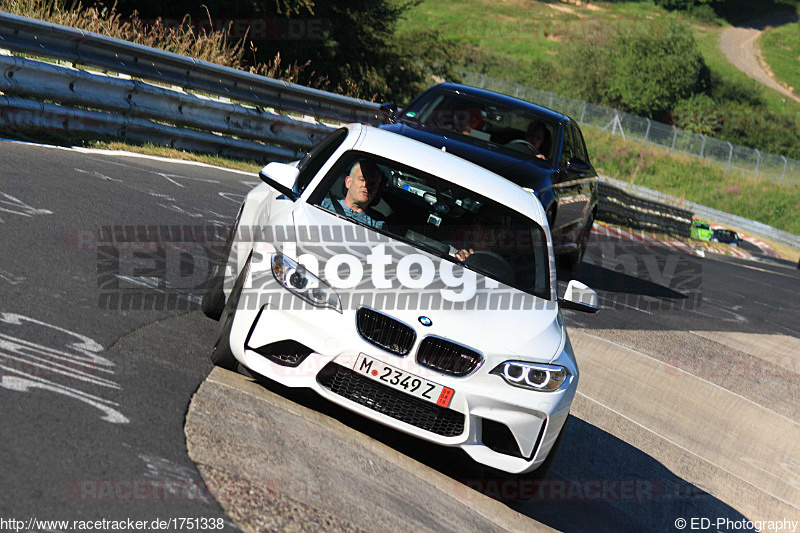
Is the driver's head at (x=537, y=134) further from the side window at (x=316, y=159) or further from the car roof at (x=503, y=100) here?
the side window at (x=316, y=159)

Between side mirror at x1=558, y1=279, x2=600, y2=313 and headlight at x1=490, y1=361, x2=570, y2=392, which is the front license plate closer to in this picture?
headlight at x1=490, y1=361, x2=570, y2=392

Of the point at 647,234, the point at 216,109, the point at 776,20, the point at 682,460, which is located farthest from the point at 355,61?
the point at 776,20

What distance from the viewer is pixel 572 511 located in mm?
6004

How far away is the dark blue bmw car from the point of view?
31.4 ft

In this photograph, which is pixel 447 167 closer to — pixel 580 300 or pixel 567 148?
pixel 580 300

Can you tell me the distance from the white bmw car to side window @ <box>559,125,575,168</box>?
448cm

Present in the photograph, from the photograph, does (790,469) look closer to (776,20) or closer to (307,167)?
(307,167)

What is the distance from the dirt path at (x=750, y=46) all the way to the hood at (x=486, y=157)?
94250mm

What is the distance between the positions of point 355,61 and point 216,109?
39.9ft

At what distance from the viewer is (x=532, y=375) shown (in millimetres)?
5305

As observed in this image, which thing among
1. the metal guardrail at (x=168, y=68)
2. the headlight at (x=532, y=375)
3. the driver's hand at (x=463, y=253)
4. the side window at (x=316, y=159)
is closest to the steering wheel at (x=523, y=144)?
the metal guardrail at (x=168, y=68)

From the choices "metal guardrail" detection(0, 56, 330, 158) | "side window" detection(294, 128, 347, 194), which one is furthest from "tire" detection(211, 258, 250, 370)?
"metal guardrail" detection(0, 56, 330, 158)

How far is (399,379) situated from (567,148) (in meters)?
6.52

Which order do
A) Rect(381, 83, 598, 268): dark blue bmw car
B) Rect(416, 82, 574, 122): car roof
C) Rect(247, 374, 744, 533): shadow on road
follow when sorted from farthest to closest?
Rect(416, 82, 574, 122): car roof, Rect(381, 83, 598, 268): dark blue bmw car, Rect(247, 374, 744, 533): shadow on road
